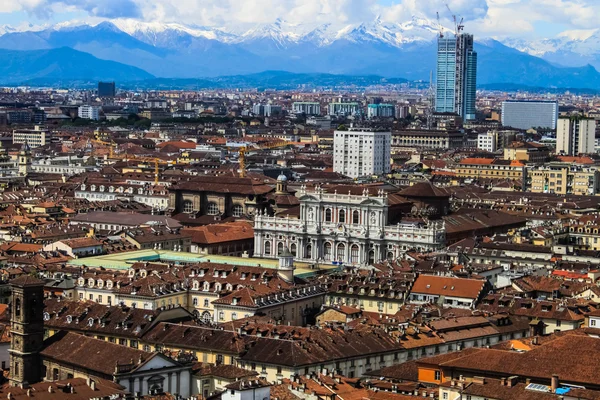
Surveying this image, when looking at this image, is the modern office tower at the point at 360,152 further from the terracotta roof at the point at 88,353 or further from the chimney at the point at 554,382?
the chimney at the point at 554,382

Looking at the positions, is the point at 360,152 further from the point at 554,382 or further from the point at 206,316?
the point at 554,382

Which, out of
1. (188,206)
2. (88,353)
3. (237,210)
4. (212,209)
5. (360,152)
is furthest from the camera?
(360,152)

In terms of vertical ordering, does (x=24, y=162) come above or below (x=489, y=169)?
above

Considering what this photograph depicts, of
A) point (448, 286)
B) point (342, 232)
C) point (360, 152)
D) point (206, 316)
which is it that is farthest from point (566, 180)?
point (206, 316)

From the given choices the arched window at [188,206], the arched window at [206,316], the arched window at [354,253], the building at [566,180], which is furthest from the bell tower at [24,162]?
the arched window at [206,316]

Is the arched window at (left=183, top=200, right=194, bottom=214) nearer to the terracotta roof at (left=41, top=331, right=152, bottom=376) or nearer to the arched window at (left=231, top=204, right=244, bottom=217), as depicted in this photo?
the arched window at (left=231, top=204, right=244, bottom=217)

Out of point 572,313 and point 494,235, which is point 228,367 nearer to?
point 572,313

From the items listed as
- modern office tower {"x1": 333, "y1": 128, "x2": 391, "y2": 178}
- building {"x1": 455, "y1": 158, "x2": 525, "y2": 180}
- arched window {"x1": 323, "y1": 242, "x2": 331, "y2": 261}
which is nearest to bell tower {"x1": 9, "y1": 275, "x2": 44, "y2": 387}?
arched window {"x1": 323, "y1": 242, "x2": 331, "y2": 261}

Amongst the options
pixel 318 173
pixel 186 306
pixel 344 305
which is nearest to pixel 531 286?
pixel 344 305
